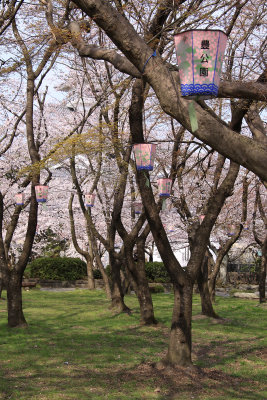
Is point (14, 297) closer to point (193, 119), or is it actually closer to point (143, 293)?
point (143, 293)

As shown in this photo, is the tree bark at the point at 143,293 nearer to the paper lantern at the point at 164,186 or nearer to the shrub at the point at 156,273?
the paper lantern at the point at 164,186

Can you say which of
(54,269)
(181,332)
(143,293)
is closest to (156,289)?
(54,269)

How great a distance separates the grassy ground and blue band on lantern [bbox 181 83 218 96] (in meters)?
4.39

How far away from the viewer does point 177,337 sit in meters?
8.16

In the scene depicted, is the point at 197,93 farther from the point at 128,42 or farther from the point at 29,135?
the point at 29,135

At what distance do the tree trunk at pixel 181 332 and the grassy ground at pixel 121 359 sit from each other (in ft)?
0.68

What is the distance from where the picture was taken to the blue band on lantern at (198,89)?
412cm

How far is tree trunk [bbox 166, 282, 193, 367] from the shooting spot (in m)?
8.14

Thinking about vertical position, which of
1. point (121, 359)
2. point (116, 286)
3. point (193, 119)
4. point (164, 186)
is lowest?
point (121, 359)

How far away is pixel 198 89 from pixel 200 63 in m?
0.23

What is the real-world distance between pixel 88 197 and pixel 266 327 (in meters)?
7.91

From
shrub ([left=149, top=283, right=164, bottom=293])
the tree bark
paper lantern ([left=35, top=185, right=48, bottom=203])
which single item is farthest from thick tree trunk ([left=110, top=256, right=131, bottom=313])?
shrub ([left=149, top=283, right=164, bottom=293])

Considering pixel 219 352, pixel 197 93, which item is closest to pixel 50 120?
pixel 219 352

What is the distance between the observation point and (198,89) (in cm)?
413
